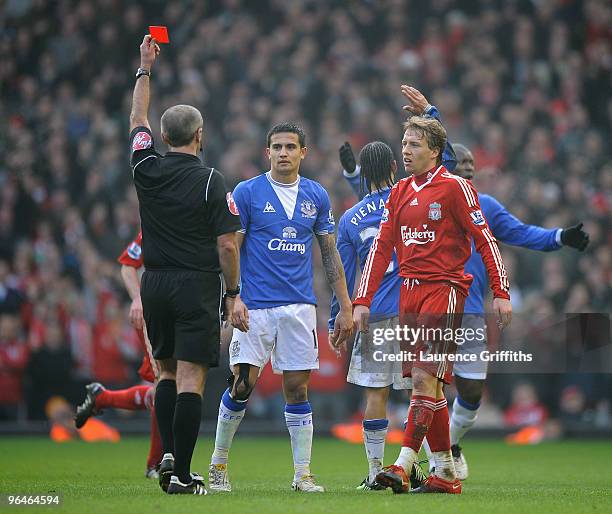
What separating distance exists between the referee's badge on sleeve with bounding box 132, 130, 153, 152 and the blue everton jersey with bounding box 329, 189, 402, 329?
1.99m

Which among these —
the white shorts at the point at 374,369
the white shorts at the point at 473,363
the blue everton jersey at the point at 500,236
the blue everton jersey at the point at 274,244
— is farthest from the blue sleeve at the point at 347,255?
the white shorts at the point at 473,363

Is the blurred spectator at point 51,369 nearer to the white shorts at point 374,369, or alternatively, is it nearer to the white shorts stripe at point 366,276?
the white shorts at point 374,369

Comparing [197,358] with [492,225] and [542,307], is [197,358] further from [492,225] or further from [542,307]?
[542,307]

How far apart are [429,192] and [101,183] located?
12.1 m

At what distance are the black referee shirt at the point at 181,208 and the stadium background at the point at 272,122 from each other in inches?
344

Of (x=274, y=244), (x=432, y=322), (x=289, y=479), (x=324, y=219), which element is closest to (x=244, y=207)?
(x=274, y=244)

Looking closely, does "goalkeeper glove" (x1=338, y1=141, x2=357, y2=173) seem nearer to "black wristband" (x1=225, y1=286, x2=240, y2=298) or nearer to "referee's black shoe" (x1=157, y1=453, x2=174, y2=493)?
"black wristband" (x1=225, y1=286, x2=240, y2=298)

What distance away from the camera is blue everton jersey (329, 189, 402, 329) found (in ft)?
29.9

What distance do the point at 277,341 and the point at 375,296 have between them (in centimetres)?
103

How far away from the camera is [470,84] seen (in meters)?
20.6

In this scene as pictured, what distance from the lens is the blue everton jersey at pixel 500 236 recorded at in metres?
10.1

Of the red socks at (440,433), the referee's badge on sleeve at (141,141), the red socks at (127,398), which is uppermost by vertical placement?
the referee's badge on sleeve at (141,141)

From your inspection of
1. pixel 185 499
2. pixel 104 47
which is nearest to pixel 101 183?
pixel 104 47

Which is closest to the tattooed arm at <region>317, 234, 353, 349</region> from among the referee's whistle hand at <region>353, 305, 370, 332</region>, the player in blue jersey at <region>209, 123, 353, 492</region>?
the player in blue jersey at <region>209, 123, 353, 492</region>
